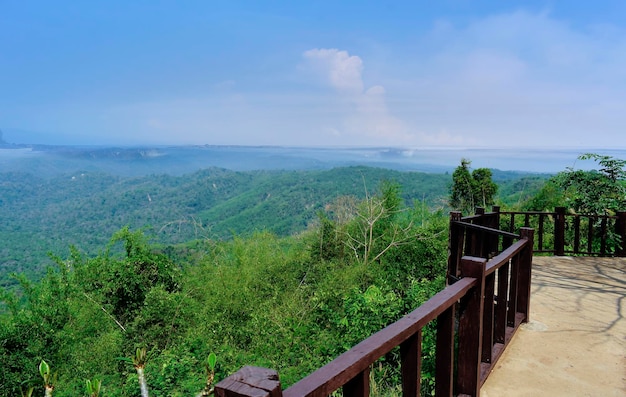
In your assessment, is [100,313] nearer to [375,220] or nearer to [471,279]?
[375,220]

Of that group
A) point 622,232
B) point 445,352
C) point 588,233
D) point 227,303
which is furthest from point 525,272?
point 227,303

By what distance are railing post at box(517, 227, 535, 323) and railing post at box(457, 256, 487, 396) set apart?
143cm

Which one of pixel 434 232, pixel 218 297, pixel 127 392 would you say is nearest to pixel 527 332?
pixel 127 392

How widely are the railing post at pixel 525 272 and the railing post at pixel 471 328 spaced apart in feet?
4.69

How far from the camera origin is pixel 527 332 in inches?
135

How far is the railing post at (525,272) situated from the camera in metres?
3.20

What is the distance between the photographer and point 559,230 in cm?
628

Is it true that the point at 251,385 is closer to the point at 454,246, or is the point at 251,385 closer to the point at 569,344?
the point at 569,344

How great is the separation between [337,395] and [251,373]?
156 inches

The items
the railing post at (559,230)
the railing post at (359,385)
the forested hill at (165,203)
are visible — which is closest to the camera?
the railing post at (359,385)

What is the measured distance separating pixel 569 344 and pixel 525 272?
2.13 feet

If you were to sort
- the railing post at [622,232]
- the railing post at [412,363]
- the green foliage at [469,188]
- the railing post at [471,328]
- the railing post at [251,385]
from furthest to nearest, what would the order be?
the green foliage at [469,188] → the railing post at [622,232] → the railing post at [471,328] → the railing post at [412,363] → the railing post at [251,385]

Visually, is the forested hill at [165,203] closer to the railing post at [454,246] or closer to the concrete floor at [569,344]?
the railing post at [454,246]

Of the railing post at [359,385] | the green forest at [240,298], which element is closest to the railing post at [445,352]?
the railing post at [359,385]
